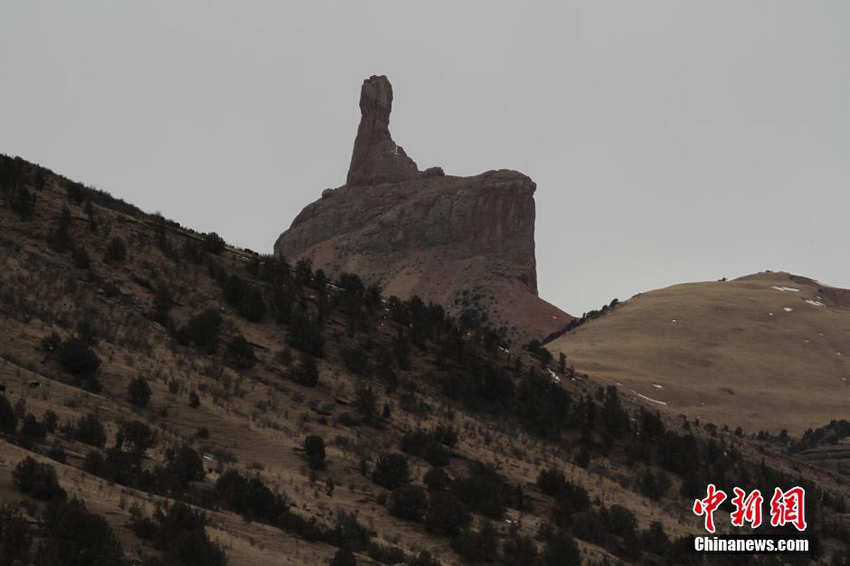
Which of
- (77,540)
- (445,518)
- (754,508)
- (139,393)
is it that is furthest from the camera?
(754,508)

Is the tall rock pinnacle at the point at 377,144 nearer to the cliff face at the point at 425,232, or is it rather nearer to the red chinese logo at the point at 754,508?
the cliff face at the point at 425,232

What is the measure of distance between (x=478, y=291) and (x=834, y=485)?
67837mm

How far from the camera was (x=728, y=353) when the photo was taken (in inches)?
3957

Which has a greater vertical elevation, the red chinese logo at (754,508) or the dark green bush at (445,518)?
the red chinese logo at (754,508)

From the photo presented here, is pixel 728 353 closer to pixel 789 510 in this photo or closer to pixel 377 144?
pixel 377 144

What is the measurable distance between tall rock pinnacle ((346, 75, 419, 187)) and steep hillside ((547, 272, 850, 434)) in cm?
3445

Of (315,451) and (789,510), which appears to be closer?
(315,451)

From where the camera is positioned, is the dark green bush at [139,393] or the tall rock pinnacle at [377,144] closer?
the dark green bush at [139,393]

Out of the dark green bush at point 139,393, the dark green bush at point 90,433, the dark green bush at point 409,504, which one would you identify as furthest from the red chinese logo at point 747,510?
the dark green bush at point 90,433

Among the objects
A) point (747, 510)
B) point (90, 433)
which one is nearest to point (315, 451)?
point (90, 433)

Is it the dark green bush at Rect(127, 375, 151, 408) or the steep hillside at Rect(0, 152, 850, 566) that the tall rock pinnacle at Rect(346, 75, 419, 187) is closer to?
the steep hillside at Rect(0, 152, 850, 566)

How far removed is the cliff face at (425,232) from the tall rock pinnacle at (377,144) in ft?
0.43

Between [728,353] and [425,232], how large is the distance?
39.9m

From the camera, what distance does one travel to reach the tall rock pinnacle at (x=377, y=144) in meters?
133
